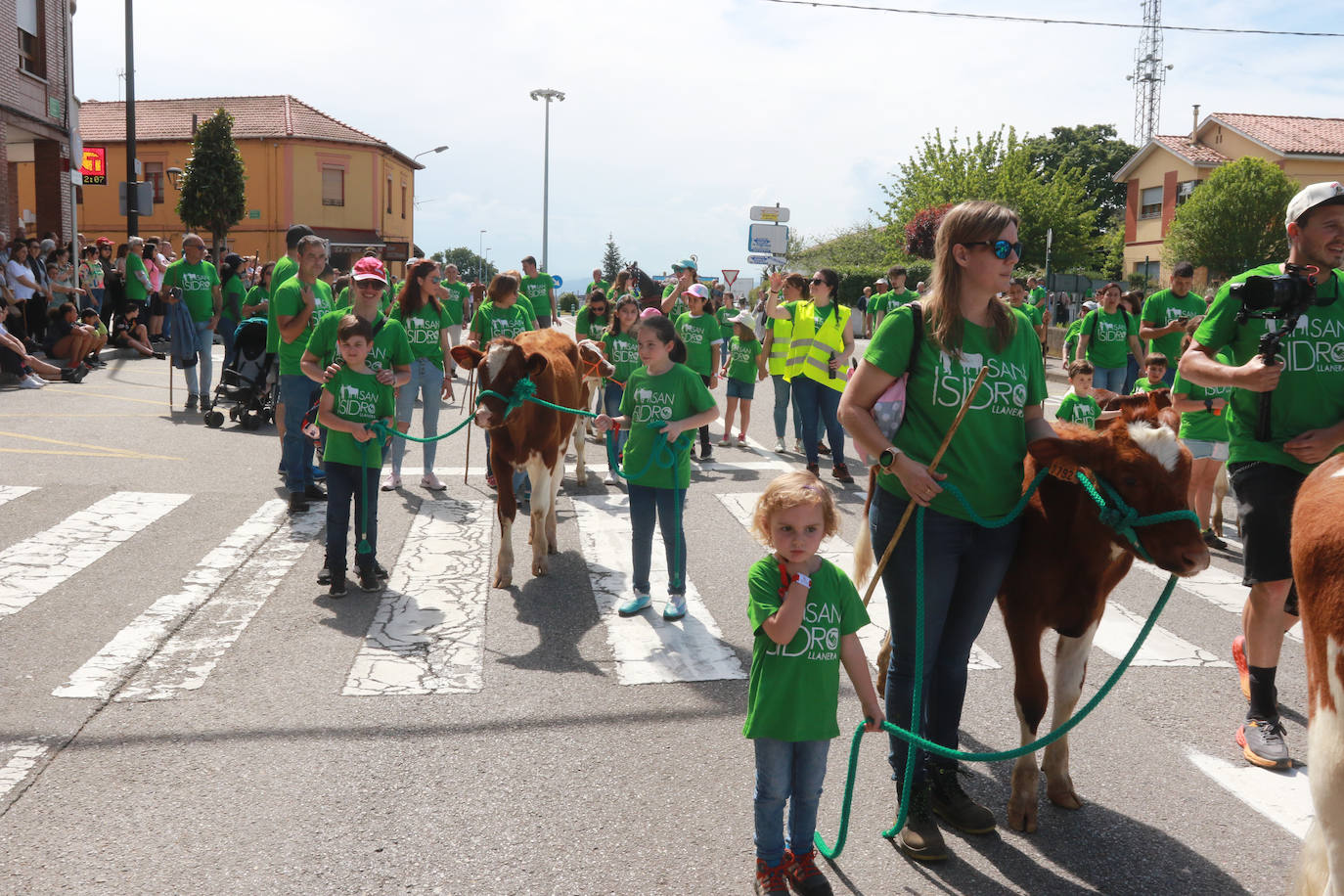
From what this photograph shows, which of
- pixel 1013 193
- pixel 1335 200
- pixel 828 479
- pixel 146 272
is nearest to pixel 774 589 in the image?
pixel 1335 200

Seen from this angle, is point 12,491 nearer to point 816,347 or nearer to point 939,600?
point 816,347

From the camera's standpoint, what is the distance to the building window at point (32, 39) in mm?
24234

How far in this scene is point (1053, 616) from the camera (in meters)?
3.98

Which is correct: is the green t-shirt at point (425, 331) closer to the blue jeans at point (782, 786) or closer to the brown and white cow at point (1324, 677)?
the blue jeans at point (782, 786)

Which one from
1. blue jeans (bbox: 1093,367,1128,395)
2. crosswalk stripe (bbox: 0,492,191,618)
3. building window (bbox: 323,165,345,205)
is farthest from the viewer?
building window (bbox: 323,165,345,205)

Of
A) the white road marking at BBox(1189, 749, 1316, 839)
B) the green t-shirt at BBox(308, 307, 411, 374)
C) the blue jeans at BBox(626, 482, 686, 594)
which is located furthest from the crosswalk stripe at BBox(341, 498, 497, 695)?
the white road marking at BBox(1189, 749, 1316, 839)

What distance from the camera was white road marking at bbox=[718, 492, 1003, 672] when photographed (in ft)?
19.3

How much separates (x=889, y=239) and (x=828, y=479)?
45904 mm

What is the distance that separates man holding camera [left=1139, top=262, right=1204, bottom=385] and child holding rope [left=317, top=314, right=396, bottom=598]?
837cm

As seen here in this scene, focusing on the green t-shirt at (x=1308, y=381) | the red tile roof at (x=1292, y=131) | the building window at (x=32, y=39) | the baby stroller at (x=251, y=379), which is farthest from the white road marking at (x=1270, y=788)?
the red tile roof at (x=1292, y=131)

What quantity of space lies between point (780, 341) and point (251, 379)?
6579 millimetres

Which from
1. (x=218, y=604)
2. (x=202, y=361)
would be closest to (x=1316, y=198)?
(x=218, y=604)

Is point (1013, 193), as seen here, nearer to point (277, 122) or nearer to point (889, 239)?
point (889, 239)

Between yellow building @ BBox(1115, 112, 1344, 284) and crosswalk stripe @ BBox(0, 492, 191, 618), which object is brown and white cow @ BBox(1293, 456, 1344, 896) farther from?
yellow building @ BBox(1115, 112, 1344, 284)
